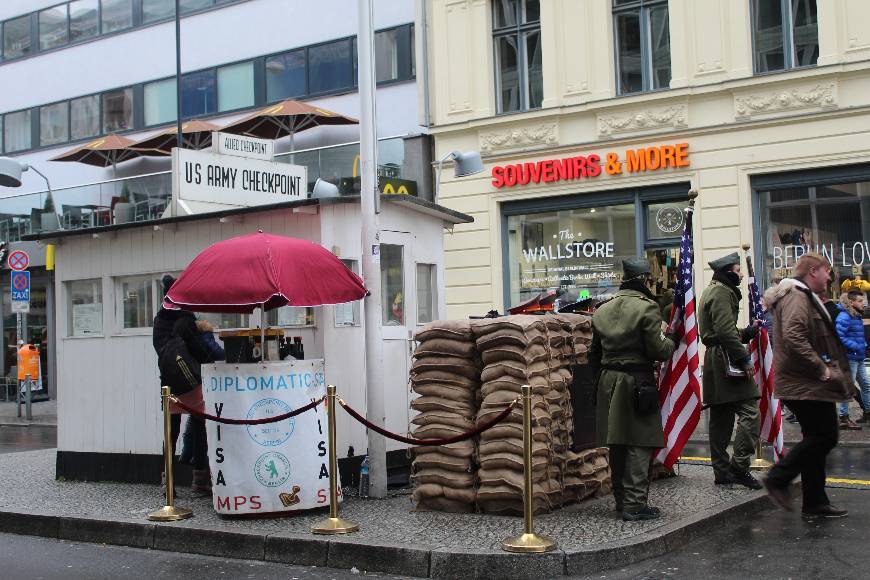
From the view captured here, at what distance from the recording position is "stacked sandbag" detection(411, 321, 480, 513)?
8383 mm

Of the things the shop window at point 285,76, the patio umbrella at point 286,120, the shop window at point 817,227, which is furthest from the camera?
the shop window at point 285,76

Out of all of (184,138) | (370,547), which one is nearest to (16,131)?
(184,138)

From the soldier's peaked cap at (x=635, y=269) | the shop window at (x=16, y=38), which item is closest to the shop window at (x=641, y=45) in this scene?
the soldier's peaked cap at (x=635, y=269)

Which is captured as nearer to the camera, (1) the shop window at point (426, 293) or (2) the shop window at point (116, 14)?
(1) the shop window at point (426, 293)

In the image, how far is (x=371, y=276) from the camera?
9297mm

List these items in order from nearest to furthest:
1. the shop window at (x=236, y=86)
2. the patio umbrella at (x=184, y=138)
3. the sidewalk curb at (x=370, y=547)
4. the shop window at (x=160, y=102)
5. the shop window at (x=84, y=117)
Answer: the sidewalk curb at (x=370, y=547), the patio umbrella at (x=184, y=138), the shop window at (x=236, y=86), the shop window at (x=160, y=102), the shop window at (x=84, y=117)

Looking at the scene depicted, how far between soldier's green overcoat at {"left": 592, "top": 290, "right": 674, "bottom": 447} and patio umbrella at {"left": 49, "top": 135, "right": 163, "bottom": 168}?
20.6m

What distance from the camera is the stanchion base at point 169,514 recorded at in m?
8.43

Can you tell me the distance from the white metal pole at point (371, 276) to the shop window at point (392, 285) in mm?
768

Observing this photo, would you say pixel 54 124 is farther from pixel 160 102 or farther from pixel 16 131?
pixel 160 102

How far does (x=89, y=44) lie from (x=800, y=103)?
20.3 metres

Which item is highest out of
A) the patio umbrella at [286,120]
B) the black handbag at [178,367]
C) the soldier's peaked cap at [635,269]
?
the patio umbrella at [286,120]

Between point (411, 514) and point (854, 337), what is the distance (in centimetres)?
793

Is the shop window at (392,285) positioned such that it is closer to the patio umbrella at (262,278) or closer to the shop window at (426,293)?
the shop window at (426,293)
